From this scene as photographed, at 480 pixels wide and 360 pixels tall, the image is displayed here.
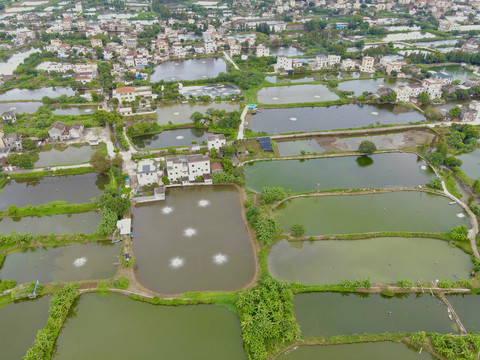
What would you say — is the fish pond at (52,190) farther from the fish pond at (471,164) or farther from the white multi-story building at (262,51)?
the white multi-story building at (262,51)

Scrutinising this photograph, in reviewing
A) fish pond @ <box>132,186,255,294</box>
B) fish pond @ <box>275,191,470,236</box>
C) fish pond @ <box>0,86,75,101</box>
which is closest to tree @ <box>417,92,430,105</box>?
fish pond @ <box>275,191,470,236</box>

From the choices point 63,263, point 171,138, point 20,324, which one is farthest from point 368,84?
point 20,324

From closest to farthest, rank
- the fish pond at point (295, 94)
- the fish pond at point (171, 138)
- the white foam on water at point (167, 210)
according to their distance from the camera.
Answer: the white foam on water at point (167, 210)
the fish pond at point (171, 138)
the fish pond at point (295, 94)

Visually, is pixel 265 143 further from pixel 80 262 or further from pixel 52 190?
pixel 52 190

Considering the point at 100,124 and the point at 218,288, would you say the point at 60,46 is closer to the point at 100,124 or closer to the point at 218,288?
the point at 100,124

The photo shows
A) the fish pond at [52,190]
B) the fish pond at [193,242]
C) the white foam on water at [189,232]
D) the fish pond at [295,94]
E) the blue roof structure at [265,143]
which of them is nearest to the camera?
the fish pond at [193,242]

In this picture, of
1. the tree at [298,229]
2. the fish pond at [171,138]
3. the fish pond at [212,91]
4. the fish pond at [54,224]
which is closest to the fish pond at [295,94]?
the fish pond at [212,91]

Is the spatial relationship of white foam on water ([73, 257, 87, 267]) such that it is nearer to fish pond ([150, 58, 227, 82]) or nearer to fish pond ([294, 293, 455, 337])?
fish pond ([294, 293, 455, 337])

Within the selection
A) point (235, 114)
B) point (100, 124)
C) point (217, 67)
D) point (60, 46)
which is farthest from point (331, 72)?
point (60, 46)
